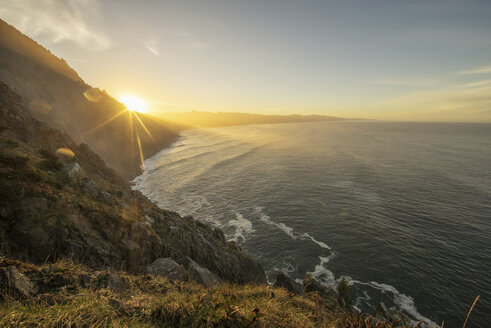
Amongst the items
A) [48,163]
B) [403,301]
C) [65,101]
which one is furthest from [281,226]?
[65,101]

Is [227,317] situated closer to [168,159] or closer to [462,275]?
[462,275]

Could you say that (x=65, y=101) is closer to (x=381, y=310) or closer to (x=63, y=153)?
(x=63, y=153)

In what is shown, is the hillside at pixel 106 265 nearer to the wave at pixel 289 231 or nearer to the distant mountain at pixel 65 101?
the wave at pixel 289 231

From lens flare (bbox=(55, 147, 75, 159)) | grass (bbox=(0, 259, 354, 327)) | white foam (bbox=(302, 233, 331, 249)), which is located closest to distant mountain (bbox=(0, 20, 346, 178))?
lens flare (bbox=(55, 147, 75, 159))

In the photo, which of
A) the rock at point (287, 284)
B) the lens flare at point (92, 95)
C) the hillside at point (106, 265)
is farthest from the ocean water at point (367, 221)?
the lens flare at point (92, 95)

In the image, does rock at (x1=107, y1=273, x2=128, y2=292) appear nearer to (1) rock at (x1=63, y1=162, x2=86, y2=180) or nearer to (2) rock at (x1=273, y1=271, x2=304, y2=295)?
(1) rock at (x1=63, y1=162, x2=86, y2=180)

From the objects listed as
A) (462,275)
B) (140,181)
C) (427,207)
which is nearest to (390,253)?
(462,275)

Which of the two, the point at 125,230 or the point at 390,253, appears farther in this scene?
the point at 390,253
